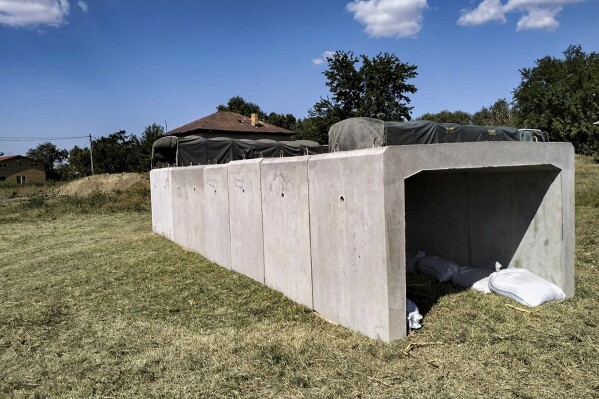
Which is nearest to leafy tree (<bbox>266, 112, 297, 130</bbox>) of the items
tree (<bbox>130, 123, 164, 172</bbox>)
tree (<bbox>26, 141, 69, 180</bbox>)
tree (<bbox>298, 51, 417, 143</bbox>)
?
tree (<bbox>130, 123, 164, 172</bbox>)

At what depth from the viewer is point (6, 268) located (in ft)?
29.0

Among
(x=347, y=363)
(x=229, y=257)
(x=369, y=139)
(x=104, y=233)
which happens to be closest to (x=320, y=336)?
(x=347, y=363)

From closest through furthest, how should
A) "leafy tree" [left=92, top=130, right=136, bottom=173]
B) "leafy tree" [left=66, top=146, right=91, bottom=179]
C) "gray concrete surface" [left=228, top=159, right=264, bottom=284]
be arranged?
"gray concrete surface" [left=228, top=159, right=264, bottom=284] → "leafy tree" [left=92, top=130, right=136, bottom=173] → "leafy tree" [left=66, top=146, right=91, bottom=179]

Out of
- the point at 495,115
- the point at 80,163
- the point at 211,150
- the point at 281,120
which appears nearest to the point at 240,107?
the point at 281,120

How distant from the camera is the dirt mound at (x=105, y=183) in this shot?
1131 inches

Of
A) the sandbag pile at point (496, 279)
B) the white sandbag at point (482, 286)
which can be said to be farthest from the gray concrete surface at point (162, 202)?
the white sandbag at point (482, 286)

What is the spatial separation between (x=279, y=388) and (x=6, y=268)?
782cm

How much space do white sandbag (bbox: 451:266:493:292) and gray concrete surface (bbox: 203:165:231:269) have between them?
11.9 feet

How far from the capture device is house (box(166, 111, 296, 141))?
35094mm

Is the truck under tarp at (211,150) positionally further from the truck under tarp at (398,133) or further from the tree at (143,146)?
the tree at (143,146)

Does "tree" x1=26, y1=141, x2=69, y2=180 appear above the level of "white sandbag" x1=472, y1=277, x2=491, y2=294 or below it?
above

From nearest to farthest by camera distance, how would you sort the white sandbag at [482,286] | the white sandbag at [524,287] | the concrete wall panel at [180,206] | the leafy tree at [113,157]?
the white sandbag at [524,287]
the white sandbag at [482,286]
the concrete wall panel at [180,206]
the leafy tree at [113,157]

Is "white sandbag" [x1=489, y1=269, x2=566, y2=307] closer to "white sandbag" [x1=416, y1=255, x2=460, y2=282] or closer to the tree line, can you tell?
"white sandbag" [x1=416, y1=255, x2=460, y2=282]

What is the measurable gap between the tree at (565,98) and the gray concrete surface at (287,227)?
43.0 m
